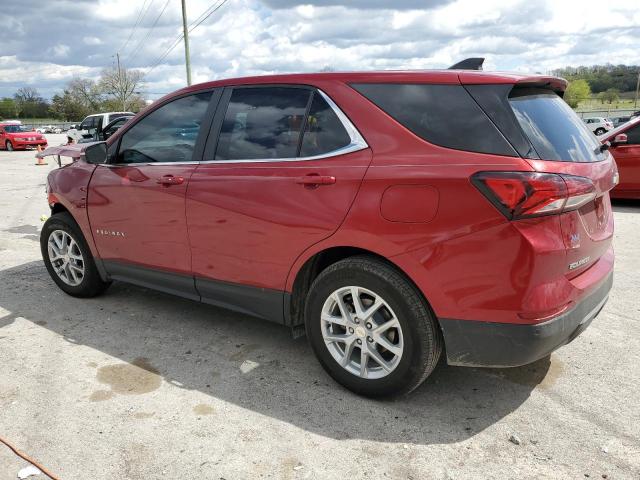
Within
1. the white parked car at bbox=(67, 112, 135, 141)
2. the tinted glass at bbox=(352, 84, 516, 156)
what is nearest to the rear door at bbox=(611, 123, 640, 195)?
the tinted glass at bbox=(352, 84, 516, 156)

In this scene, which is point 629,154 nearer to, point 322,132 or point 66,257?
point 322,132

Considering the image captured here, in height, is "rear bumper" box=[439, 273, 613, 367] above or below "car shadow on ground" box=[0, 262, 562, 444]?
above

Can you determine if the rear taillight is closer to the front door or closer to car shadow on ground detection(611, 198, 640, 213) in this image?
the front door

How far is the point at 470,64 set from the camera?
319cm

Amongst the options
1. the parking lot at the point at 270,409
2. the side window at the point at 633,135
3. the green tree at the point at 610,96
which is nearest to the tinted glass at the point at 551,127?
the parking lot at the point at 270,409

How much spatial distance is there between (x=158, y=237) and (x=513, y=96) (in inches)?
102

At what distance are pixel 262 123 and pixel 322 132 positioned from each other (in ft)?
1.65

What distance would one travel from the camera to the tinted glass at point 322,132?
9.91 ft

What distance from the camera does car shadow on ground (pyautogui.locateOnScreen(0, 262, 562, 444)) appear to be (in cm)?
289

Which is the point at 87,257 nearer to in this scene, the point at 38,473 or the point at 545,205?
the point at 38,473

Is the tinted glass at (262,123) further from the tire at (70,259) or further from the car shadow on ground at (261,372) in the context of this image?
the tire at (70,259)

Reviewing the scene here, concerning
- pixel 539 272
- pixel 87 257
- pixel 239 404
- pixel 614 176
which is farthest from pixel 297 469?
pixel 87 257

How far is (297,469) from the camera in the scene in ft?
8.23

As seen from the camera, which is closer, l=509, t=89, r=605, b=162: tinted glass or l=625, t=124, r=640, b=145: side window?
l=509, t=89, r=605, b=162: tinted glass
